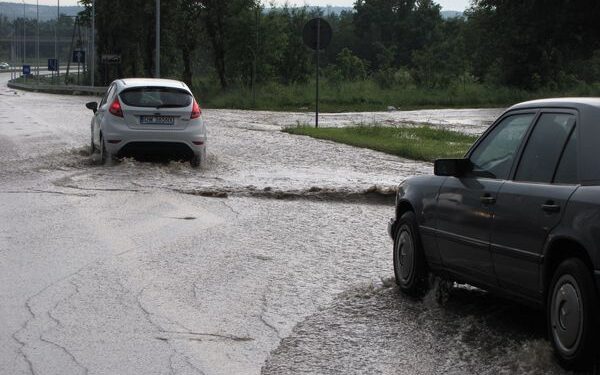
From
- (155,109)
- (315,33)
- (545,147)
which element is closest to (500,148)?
(545,147)

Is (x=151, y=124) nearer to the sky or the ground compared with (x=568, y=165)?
nearer to the ground

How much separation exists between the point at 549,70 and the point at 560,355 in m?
60.1

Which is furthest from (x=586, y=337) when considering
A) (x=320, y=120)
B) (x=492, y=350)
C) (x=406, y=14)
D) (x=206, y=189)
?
(x=406, y=14)

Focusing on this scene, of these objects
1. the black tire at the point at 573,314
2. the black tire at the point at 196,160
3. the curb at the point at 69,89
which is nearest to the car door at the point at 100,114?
the black tire at the point at 196,160

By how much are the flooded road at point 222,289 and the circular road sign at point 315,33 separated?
13537 mm

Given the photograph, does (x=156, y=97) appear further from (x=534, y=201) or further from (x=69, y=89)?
(x=69, y=89)

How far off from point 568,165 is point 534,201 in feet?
0.94

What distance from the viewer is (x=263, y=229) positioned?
1223 cm

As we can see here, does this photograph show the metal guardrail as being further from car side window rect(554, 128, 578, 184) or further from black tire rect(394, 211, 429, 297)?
car side window rect(554, 128, 578, 184)

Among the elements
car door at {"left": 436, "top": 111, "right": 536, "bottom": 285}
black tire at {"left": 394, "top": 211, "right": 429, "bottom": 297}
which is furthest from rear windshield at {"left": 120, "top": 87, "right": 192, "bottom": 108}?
car door at {"left": 436, "top": 111, "right": 536, "bottom": 285}

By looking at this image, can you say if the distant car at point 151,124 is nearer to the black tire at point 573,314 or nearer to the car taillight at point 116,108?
the car taillight at point 116,108

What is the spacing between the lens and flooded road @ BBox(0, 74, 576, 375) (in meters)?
6.58

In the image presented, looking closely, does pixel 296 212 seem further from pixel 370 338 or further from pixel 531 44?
pixel 531 44

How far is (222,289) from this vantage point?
8.67 m
